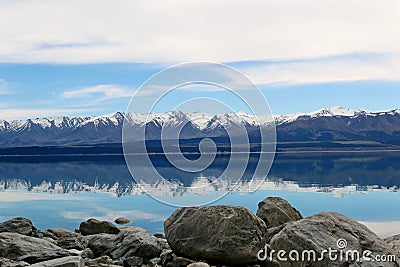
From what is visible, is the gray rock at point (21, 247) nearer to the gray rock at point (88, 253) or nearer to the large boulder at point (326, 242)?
the gray rock at point (88, 253)

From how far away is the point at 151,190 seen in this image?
53.6 m

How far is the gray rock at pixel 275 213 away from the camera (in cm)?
1905

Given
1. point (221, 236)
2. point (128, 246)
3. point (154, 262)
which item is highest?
point (221, 236)

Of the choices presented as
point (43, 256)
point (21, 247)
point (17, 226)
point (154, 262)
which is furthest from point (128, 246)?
point (17, 226)

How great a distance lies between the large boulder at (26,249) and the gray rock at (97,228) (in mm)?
6668

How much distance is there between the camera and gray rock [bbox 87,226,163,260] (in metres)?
17.2

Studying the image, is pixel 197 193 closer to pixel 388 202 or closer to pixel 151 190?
pixel 151 190

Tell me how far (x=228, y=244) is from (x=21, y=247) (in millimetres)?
6153

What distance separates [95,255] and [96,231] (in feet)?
20.2

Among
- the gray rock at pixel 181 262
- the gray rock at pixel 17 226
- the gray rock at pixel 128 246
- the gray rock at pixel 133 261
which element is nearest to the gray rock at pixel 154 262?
the gray rock at pixel 133 261

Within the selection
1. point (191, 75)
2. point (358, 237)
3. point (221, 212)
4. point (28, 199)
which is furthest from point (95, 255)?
point (28, 199)

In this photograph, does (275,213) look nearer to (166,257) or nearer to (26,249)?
(166,257)

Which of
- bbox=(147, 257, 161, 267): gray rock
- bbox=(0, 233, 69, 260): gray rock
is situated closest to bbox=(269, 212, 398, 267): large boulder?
bbox=(147, 257, 161, 267): gray rock

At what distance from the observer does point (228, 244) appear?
14.6 metres
